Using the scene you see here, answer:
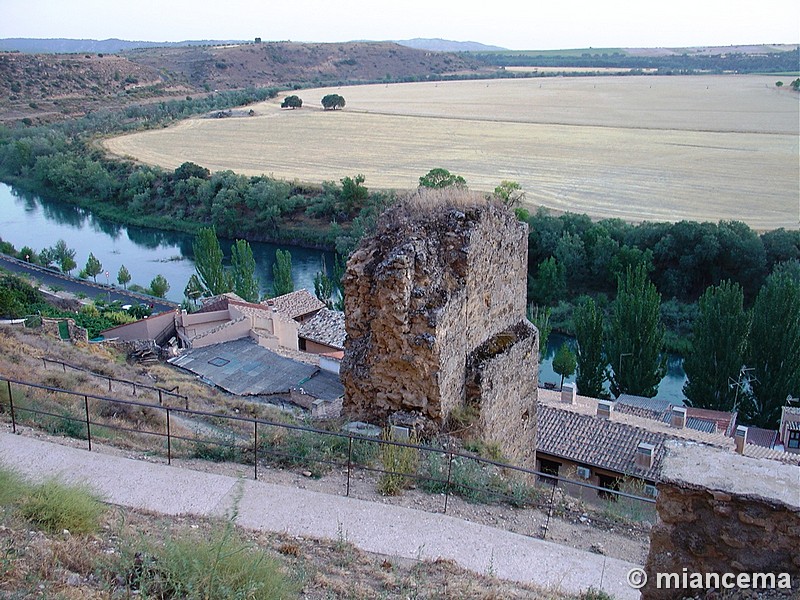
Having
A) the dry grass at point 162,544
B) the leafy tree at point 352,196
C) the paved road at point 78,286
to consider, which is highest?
the dry grass at point 162,544

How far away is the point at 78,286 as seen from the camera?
34.8m

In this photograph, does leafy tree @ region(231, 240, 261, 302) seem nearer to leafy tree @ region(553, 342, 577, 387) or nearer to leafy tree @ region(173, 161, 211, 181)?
leafy tree @ region(553, 342, 577, 387)

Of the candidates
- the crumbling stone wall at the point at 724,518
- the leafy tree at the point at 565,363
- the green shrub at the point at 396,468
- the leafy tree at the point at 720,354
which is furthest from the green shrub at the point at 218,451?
the leafy tree at the point at 565,363

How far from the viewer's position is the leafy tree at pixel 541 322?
25141mm

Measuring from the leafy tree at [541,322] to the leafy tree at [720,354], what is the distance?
547 cm

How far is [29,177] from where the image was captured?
5988 cm

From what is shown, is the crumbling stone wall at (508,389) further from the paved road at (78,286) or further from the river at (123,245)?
the river at (123,245)

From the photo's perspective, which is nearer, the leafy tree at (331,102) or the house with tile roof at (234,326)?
the house with tile roof at (234,326)

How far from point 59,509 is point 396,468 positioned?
3276 millimetres

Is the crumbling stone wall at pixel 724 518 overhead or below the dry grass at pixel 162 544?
overhead

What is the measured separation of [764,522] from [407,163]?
182 feet

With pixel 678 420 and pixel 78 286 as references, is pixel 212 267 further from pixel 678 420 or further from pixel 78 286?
pixel 678 420

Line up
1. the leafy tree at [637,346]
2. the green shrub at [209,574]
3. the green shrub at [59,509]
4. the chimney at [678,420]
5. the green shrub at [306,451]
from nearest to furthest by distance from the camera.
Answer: the green shrub at [209,574]
the green shrub at [59,509]
the green shrub at [306,451]
the chimney at [678,420]
the leafy tree at [637,346]

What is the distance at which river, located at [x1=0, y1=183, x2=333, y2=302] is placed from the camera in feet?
126
